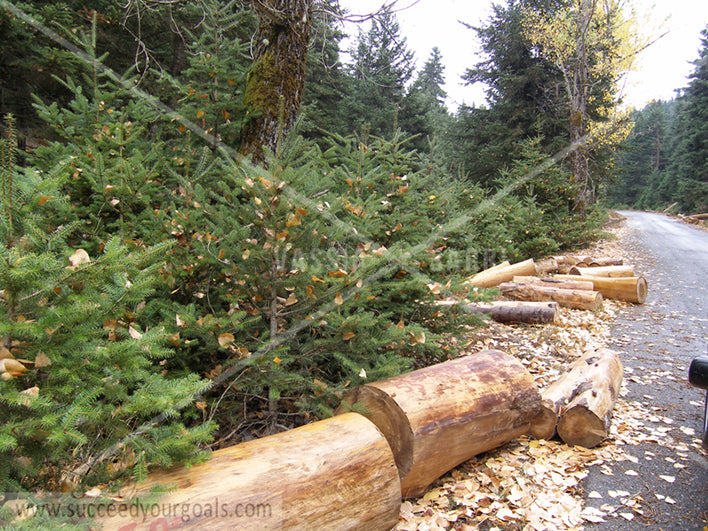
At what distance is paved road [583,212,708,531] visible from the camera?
2705mm

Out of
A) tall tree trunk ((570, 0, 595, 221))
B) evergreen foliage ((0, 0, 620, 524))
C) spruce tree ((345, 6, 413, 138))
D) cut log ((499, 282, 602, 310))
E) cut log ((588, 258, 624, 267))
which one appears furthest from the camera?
spruce tree ((345, 6, 413, 138))

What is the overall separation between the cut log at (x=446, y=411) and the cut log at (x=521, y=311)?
2.85 metres

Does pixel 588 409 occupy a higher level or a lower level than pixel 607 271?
lower

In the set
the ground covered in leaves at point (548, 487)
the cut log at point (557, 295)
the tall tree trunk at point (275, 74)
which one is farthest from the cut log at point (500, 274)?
the tall tree trunk at point (275, 74)

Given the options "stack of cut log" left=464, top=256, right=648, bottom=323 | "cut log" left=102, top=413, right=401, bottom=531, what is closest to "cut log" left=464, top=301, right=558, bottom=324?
"stack of cut log" left=464, top=256, right=648, bottom=323

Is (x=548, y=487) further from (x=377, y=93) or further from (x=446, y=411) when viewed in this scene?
(x=377, y=93)

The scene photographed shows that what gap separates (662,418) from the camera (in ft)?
12.6

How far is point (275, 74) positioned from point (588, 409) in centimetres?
491

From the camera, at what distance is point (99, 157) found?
3.66 metres

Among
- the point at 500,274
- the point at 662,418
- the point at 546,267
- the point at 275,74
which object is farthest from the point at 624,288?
the point at 275,74

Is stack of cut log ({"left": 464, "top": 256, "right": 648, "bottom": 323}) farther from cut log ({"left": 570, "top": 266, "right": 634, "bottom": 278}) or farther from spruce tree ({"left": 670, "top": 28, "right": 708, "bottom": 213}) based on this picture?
spruce tree ({"left": 670, "top": 28, "right": 708, "bottom": 213})

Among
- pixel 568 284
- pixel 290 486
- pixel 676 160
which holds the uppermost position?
pixel 676 160

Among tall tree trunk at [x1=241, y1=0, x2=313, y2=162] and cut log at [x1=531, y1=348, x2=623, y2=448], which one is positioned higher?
tall tree trunk at [x1=241, y1=0, x2=313, y2=162]

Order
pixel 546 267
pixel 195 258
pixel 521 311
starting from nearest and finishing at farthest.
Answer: pixel 195 258, pixel 521 311, pixel 546 267
